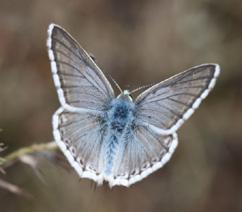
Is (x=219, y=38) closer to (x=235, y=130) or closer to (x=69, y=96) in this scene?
(x=235, y=130)

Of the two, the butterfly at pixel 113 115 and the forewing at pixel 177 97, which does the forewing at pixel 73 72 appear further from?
the forewing at pixel 177 97

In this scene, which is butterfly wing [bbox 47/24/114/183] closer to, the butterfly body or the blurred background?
the butterfly body

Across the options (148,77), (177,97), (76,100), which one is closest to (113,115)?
(76,100)

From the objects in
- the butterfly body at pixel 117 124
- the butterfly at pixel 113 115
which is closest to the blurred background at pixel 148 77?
the butterfly body at pixel 117 124

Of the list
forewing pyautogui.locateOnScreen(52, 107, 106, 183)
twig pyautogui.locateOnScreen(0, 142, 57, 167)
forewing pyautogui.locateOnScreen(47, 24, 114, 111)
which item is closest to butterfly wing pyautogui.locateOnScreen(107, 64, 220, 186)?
forewing pyautogui.locateOnScreen(52, 107, 106, 183)

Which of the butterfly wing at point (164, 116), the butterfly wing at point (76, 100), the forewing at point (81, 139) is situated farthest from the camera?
the butterfly wing at point (164, 116)
